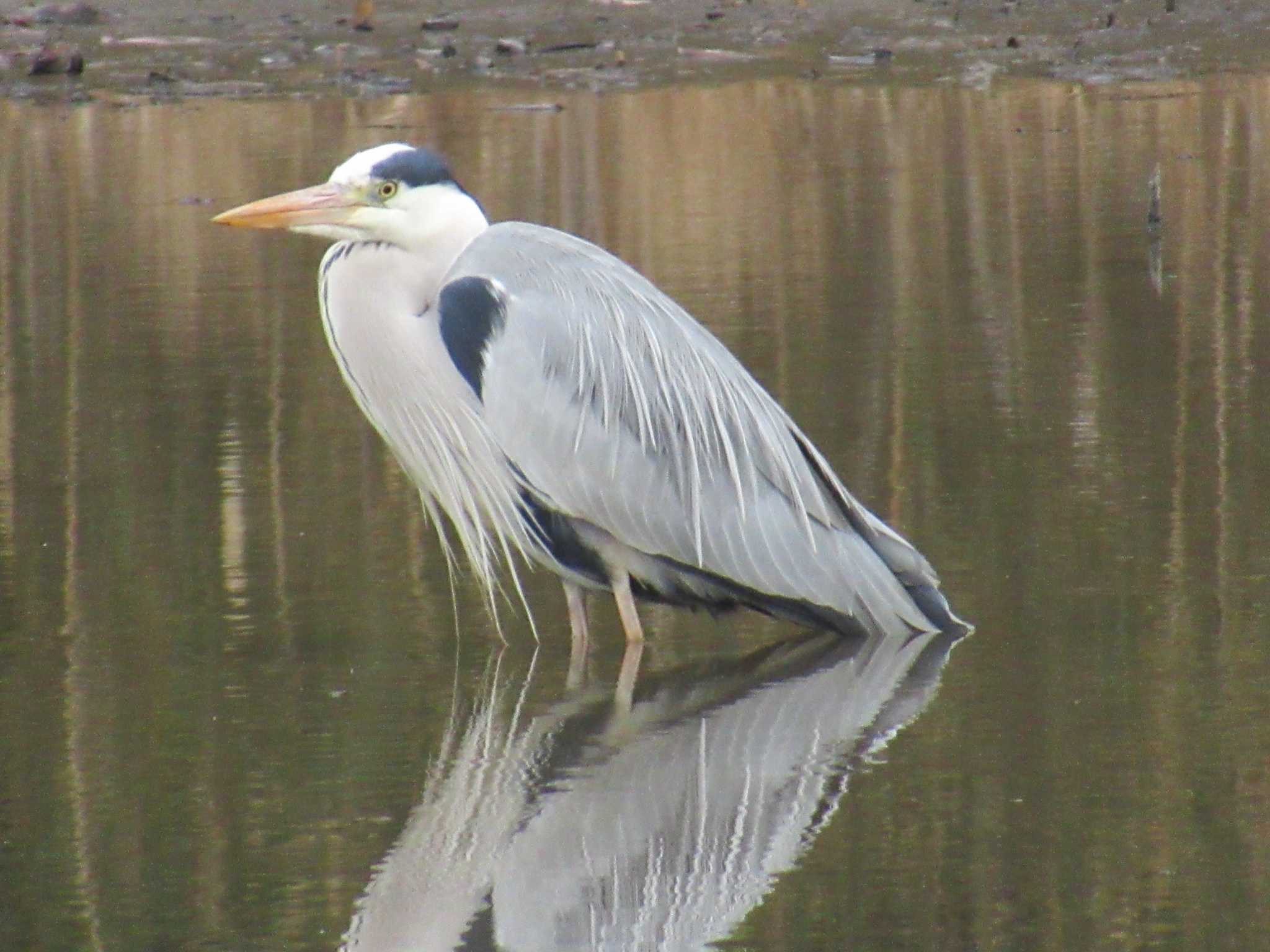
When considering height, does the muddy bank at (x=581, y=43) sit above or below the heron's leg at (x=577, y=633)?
above

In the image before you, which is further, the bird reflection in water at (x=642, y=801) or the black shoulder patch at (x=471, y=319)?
the black shoulder patch at (x=471, y=319)

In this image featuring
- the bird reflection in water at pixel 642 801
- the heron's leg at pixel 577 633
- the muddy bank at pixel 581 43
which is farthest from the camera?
the muddy bank at pixel 581 43

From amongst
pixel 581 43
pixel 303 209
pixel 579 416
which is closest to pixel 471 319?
pixel 579 416

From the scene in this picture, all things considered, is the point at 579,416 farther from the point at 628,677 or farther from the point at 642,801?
the point at 642,801

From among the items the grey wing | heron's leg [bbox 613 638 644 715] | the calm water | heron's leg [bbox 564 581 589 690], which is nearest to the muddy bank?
the calm water

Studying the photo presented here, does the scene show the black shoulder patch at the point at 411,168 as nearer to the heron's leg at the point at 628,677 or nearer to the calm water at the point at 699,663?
the calm water at the point at 699,663

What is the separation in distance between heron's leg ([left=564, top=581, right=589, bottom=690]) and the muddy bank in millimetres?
12925

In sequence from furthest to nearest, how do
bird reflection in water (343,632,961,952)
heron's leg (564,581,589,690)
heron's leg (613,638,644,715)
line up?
heron's leg (564,581,589,690), heron's leg (613,638,644,715), bird reflection in water (343,632,961,952)

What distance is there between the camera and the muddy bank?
61.8 ft

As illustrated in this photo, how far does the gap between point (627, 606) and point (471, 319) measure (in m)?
0.76

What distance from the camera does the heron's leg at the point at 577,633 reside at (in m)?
5.36

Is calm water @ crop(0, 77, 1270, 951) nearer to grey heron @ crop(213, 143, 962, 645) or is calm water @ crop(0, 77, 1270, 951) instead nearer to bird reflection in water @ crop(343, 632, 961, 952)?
bird reflection in water @ crop(343, 632, 961, 952)

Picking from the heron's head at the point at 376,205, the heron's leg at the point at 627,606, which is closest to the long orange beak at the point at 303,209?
the heron's head at the point at 376,205

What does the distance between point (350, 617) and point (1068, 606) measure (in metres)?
1.70
